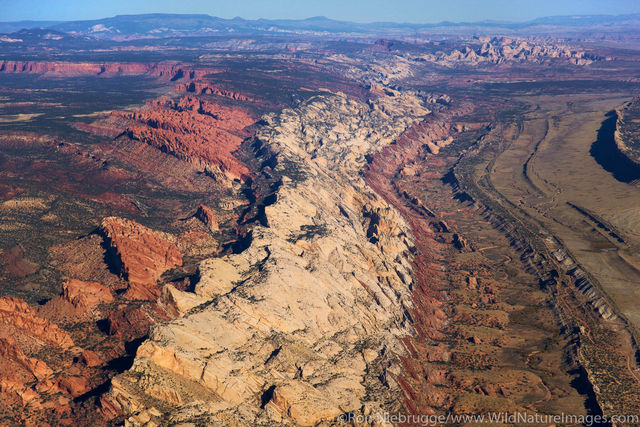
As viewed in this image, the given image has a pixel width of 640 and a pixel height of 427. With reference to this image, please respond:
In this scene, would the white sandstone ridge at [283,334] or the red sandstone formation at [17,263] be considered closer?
the white sandstone ridge at [283,334]

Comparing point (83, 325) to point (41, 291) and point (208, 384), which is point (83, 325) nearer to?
point (41, 291)

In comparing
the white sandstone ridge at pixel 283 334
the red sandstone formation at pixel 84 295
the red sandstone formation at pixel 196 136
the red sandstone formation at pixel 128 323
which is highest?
the red sandstone formation at pixel 196 136

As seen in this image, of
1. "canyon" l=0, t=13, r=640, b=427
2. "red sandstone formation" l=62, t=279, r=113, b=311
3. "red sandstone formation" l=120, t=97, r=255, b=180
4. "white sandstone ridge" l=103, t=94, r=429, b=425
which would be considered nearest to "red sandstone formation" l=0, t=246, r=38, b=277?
"canyon" l=0, t=13, r=640, b=427

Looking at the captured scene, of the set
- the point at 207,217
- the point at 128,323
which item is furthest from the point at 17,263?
the point at 207,217

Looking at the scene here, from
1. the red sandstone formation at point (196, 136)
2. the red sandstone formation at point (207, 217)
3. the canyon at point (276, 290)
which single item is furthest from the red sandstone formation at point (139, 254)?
the red sandstone formation at point (196, 136)

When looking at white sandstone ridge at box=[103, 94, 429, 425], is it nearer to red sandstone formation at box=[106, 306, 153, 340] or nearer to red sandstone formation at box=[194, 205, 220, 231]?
red sandstone formation at box=[106, 306, 153, 340]

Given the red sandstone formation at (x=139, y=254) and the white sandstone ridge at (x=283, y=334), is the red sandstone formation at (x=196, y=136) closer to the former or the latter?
the white sandstone ridge at (x=283, y=334)

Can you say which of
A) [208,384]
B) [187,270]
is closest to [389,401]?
[208,384]
